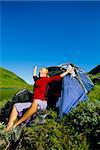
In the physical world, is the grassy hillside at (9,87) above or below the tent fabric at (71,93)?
above

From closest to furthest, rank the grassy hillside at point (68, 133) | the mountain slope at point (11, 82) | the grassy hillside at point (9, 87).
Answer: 1. the grassy hillside at point (68, 133)
2. the grassy hillside at point (9, 87)
3. the mountain slope at point (11, 82)

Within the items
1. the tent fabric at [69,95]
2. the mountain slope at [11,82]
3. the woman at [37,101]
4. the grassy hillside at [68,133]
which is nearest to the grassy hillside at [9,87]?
the mountain slope at [11,82]

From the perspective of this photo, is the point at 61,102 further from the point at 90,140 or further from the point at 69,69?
the point at 90,140

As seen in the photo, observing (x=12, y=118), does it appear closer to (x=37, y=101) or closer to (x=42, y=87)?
(x=37, y=101)

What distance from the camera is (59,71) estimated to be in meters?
17.2

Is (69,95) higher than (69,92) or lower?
lower

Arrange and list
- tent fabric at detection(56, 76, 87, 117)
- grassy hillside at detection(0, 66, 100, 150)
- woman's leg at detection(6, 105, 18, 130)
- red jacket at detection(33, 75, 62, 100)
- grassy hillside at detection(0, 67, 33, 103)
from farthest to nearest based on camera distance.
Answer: grassy hillside at detection(0, 67, 33, 103) < tent fabric at detection(56, 76, 87, 117) < red jacket at detection(33, 75, 62, 100) < woman's leg at detection(6, 105, 18, 130) < grassy hillside at detection(0, 66, 100, 150)

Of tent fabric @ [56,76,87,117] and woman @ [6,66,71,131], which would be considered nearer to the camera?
woman @ [6,66,71,131]

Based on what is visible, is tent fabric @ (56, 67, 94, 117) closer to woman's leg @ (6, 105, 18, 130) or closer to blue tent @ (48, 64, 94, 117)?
blue tent @ (48, 64, 94, 117)

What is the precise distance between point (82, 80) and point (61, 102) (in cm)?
233

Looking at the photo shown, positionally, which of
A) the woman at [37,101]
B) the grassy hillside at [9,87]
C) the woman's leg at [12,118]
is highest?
the grassy hillside at [9,87]

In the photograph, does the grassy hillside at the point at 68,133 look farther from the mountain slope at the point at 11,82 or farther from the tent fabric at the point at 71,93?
the mountain slope at the point at 11,82

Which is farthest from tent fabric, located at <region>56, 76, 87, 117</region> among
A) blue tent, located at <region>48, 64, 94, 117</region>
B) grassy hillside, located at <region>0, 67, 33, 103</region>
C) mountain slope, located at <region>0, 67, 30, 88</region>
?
mountain slope, located at <region>0, 67, 30, 88</region>

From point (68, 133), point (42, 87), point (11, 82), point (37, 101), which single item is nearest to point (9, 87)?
point (11, 82)
